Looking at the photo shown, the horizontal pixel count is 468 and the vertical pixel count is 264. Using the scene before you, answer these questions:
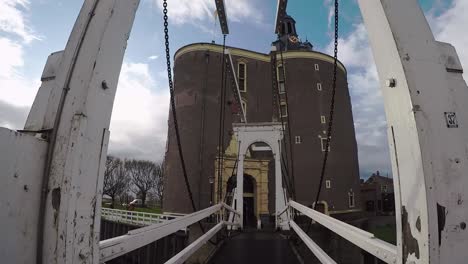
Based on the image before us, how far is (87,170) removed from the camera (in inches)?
48.6

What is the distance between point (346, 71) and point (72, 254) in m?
28.6

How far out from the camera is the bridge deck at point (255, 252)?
3.80 meters

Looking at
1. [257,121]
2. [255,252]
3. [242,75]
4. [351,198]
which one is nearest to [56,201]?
[255,252]

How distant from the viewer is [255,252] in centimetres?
426

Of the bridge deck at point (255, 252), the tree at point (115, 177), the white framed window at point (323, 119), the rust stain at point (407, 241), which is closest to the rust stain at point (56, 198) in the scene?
the rust stain at point (407, 241)

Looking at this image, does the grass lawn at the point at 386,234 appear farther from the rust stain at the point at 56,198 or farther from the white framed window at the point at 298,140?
the rust stain at the point at 56,198

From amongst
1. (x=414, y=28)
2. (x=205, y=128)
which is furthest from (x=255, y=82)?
(x=414, y=28)

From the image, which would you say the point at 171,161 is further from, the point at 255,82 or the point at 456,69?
the point at 456,69

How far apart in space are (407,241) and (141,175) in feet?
174

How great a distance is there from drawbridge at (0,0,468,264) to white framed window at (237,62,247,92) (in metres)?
21.4

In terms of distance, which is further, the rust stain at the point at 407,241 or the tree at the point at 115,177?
the tree at the point at 115,177

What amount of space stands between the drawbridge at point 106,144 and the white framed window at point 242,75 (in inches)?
843

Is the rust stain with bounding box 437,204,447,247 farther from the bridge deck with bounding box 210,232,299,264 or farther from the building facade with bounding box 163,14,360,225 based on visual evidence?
the building facade with bounding box 163,14,360,225

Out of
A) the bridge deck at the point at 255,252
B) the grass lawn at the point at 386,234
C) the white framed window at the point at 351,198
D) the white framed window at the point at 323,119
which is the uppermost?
the white framed window at the point at 323,119
